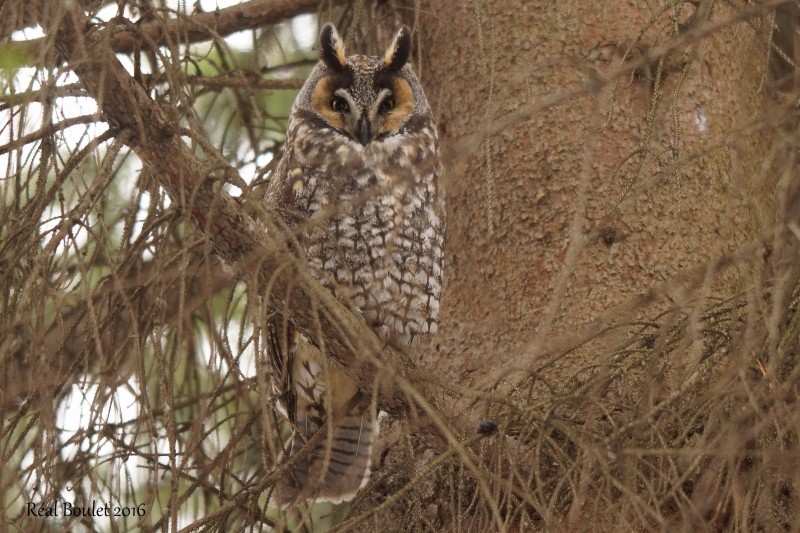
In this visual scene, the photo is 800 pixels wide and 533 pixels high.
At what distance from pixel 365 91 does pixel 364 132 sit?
0.13 meters

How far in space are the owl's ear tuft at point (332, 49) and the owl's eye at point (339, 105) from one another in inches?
3.6

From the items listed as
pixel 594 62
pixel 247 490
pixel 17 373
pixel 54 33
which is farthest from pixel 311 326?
pixel 594 62

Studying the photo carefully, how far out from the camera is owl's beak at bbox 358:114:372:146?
2600mm

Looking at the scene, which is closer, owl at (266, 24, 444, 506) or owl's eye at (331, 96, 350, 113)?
owl at (266, 24, 444, 506)

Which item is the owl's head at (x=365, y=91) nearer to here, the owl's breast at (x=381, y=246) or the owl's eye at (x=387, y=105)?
the owl's eye at (x=387, y=105)

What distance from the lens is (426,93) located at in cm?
281

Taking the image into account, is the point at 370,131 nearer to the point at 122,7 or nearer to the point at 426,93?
the point at 426,93

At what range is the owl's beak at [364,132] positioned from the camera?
8.53 feet

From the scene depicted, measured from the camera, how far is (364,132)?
103 inches

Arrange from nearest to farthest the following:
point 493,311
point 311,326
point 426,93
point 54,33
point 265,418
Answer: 1. point 265,418
2. point 54,33
3. point 311,326
4. point 493,311
5. point 426,93

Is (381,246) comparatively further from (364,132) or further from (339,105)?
(339,105)

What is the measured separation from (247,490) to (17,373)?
545 millimetres

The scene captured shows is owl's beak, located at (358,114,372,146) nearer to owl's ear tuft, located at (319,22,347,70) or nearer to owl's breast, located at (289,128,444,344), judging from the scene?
owl's breast, located at (289,128,444,344)

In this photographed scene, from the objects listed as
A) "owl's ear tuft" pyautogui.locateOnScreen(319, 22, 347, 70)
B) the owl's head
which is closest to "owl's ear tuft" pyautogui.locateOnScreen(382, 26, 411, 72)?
the owl's head
